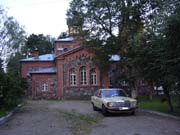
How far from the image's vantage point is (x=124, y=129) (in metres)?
14.5

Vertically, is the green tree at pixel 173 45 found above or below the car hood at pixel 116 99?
above

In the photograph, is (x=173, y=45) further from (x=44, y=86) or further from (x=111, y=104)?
(x=44, y=86)

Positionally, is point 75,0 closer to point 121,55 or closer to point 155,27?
point 121,55

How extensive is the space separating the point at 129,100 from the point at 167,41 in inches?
178

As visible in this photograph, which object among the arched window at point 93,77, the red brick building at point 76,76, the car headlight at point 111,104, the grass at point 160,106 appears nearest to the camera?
the car headlight at point 111,104

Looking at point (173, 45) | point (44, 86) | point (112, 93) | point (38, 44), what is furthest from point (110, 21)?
point (38, 44)

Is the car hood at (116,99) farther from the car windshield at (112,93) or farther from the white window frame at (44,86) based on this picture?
the white window frame at (44,86)

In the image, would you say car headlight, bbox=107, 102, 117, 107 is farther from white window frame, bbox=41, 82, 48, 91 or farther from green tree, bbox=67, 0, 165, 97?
white window frame, bbox=41, 82, 48, 91

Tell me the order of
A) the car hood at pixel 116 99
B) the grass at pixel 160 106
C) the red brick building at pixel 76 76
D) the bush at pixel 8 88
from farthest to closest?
the red brick building at pixel 76 76, the bush at pixel 8 88, the grass at pixel 160 106, the car hood at pixel 116 99

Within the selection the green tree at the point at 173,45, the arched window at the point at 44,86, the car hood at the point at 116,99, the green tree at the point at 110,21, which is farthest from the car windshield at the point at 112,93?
the arched window at the point at 44,86

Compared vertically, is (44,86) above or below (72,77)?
below

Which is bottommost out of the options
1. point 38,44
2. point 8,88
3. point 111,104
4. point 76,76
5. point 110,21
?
point 111,104

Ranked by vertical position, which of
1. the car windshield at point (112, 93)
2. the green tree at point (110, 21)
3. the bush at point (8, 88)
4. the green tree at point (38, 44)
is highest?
the green tree at point (38, 44)

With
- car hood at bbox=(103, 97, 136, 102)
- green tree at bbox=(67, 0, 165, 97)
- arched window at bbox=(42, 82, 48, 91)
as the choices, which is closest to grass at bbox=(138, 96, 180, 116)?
car hood at bbox=(103, 97, 136, 102)
